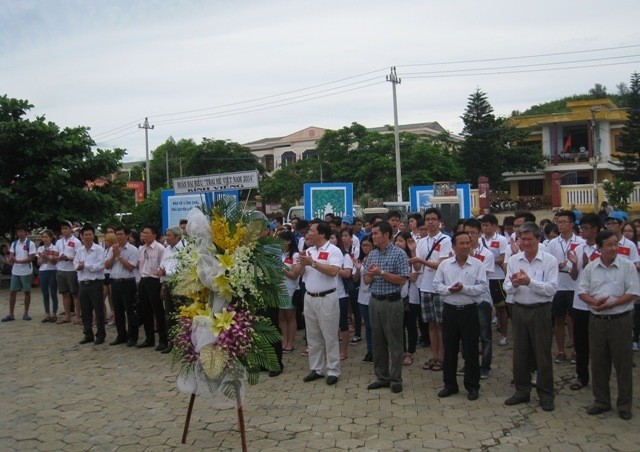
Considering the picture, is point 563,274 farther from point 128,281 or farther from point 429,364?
point 128,281

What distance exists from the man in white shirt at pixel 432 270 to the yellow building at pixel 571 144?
36228 millimetres

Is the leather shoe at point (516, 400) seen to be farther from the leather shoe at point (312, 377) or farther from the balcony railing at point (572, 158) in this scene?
the balcony railing at point (572, 158)

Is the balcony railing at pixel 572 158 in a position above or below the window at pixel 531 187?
above

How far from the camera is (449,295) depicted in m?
6.52

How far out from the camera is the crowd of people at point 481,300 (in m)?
5.82

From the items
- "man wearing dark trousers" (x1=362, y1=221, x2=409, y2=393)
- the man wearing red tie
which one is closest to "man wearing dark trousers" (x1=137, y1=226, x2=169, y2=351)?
"man wearing dark trousers" (x1=362, y1=221, x2=409, y2=393)

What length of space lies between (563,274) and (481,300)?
47.6 inches

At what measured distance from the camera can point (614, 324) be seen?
574 centimetres

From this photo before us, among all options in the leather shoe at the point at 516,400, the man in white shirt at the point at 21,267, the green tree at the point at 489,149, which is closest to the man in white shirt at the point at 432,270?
the leather shoe at the point at 516,400

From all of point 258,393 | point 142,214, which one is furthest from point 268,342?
point 142,214

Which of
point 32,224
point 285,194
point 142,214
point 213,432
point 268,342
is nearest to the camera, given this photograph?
point 268,342

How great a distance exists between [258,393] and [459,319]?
2.41 meters

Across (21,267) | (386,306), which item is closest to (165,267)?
(386,306)

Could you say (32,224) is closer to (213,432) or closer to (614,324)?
(213,432)
